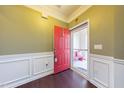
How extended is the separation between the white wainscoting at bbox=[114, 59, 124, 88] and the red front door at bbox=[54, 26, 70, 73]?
2.43m

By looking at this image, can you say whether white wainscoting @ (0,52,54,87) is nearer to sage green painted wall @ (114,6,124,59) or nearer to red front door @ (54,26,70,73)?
red front door @ (54,26,70,73)

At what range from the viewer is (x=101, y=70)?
257 cm

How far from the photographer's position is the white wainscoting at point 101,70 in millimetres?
2268

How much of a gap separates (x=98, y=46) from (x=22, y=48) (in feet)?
6.68

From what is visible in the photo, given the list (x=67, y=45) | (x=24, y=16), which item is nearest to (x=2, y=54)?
(x=24, y=16)

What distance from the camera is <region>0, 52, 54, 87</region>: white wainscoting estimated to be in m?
2.48

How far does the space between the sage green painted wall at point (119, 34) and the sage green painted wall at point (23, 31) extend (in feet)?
7.51

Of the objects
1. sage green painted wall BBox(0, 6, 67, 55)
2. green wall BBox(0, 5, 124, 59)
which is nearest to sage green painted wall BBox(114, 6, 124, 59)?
green wall BBox(0, 5, 124, 59)

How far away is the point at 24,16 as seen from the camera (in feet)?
9.75

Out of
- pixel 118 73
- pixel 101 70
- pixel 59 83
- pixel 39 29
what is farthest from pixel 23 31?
pixel 118 73

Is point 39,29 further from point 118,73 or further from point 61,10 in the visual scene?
point 118,73

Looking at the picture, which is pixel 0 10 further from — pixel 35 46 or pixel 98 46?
pixel 98 46

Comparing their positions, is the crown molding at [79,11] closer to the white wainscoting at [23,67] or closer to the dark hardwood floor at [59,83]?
the white wainscoting at [23,67]
